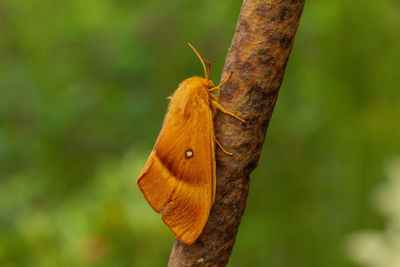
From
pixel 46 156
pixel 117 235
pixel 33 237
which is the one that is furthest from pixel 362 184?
pixel 46 156

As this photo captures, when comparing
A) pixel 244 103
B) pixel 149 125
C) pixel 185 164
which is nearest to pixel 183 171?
pixel 185 164

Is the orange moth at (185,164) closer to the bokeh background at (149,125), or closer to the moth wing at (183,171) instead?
the moth wing at (183,171)

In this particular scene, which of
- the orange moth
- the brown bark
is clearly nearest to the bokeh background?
the orange moth

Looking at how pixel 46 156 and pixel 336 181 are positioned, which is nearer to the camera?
pixel 336 181

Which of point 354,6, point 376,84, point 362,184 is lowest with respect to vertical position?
point 362,184

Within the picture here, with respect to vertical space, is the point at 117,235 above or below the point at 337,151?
above

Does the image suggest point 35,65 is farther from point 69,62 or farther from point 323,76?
point 323,76
